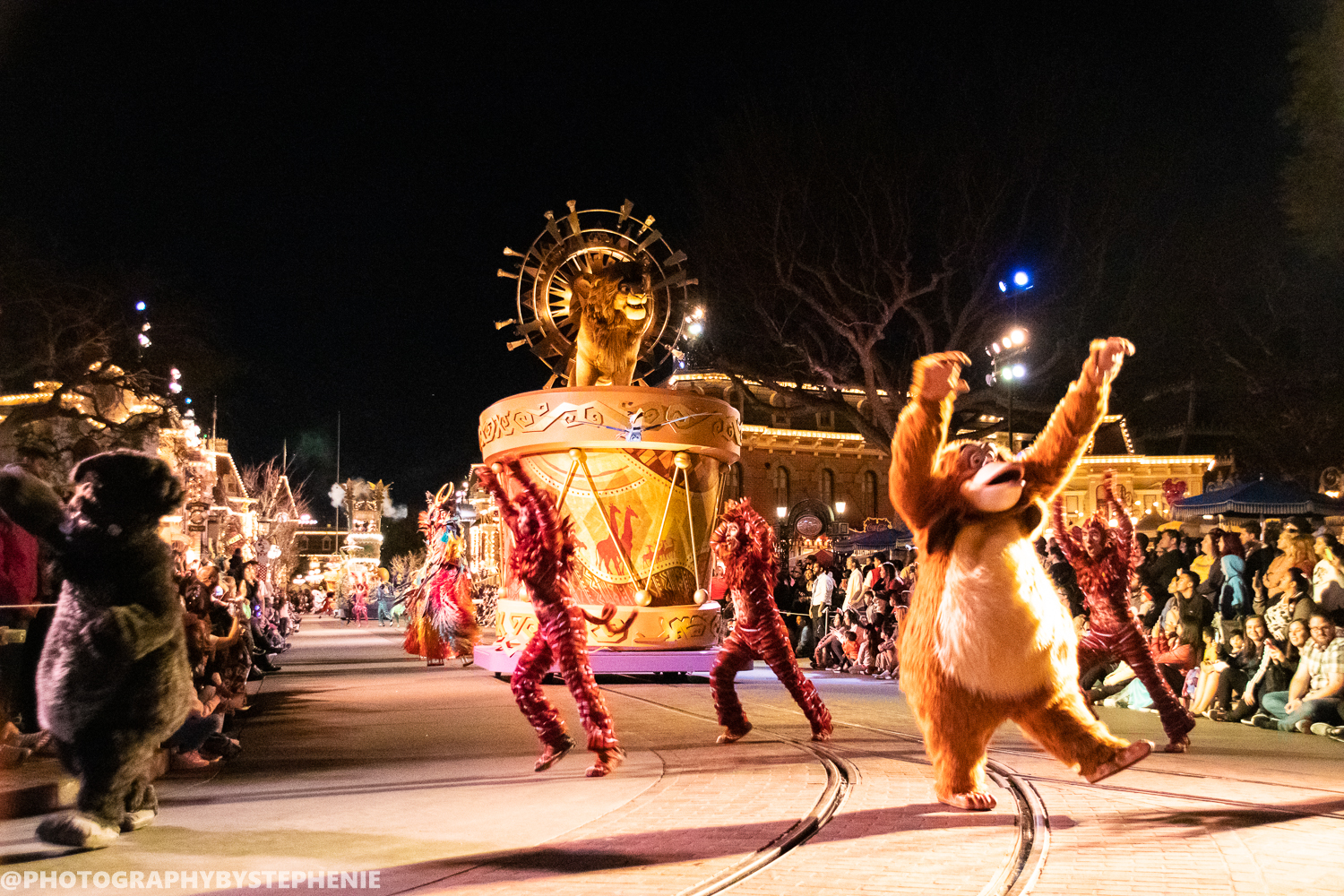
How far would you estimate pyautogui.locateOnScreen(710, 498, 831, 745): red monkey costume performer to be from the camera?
895cm

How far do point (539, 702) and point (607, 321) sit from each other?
971 cm

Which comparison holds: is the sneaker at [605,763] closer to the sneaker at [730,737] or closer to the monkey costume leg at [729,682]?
the monkey costume leg at [729,682]

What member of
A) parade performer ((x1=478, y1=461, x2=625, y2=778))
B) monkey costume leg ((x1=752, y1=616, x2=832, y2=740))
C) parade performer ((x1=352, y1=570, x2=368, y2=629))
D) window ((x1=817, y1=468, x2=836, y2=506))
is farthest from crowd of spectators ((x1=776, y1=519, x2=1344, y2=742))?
parade performer ((x1=352, y1=570, x2=368, y2=629))

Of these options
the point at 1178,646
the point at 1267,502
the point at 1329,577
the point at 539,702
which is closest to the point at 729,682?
the point at 539,702

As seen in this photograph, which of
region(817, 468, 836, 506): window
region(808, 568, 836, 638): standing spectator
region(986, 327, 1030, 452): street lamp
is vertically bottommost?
region(808, 568, 836, 638): standing spectator

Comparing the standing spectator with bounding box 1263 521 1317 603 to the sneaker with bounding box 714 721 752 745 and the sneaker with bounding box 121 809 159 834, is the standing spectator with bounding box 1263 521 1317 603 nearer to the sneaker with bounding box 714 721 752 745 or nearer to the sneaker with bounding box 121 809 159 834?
the sneaker with bounding box 714 721 752 745

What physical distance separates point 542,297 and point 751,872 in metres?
13.4

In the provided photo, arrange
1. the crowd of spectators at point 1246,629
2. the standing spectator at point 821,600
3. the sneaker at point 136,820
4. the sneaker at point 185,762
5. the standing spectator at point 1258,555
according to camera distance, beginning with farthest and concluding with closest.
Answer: the standing spectator at point 821,600 < the standing spectator at point 1258,555 < the crowd of spectators at point 1246,629 < the sneaker at point 185,762 < the sneaker at point 136,820

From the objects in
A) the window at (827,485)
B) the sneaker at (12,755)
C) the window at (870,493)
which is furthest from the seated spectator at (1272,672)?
the window at (870,493)

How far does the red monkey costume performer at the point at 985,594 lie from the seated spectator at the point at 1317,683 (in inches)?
220

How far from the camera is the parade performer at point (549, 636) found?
7.81 meters

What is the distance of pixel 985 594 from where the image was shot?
5.57 meters

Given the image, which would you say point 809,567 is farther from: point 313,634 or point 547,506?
point 313,634

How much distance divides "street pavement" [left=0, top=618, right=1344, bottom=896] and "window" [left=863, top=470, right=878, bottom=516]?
3824cm
